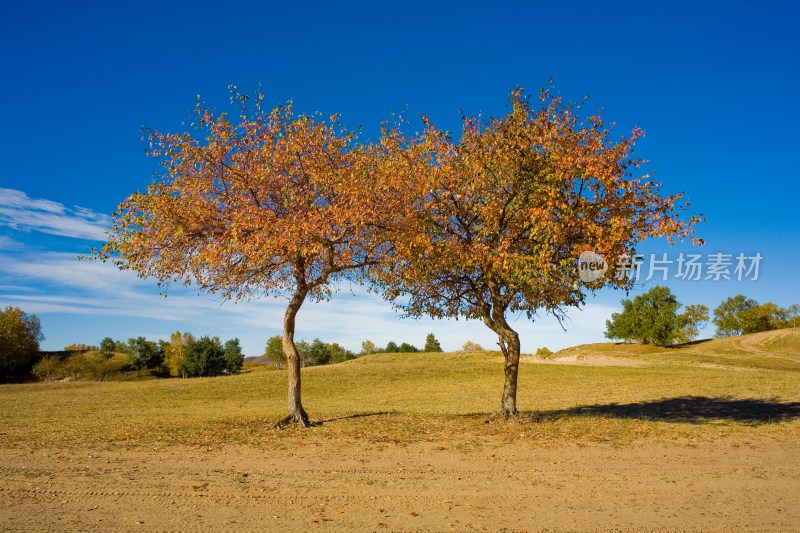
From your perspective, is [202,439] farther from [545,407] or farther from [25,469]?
[545,407]

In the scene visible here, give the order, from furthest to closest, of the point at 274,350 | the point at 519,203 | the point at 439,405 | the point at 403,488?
the point at 274,350 → the point at 439,405 → the point at 519,203 → the point at 403,488

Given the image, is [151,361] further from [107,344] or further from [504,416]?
[504,416]

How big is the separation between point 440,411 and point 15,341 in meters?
85.2

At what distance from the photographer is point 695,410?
2466 cm

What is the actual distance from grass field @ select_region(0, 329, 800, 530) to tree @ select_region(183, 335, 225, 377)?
3300 cm

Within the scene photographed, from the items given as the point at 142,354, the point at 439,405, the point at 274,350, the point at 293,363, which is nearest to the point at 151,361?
the point at 142,354

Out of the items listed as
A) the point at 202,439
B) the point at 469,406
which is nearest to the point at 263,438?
the point at 202,439

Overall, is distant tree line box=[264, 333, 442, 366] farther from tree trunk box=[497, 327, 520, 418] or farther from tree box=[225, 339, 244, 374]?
tree trunk box=[497, 327, 520, 418]

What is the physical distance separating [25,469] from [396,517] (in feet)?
31.4

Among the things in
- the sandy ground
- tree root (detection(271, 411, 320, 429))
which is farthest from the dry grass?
the sandy ground

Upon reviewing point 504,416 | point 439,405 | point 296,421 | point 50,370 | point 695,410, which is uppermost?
point 504,416

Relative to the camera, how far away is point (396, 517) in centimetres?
949

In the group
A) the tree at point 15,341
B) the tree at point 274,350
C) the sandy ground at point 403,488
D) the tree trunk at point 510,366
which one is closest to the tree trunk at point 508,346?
the tree trunk at point 510,366

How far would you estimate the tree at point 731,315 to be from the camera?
406 ft
